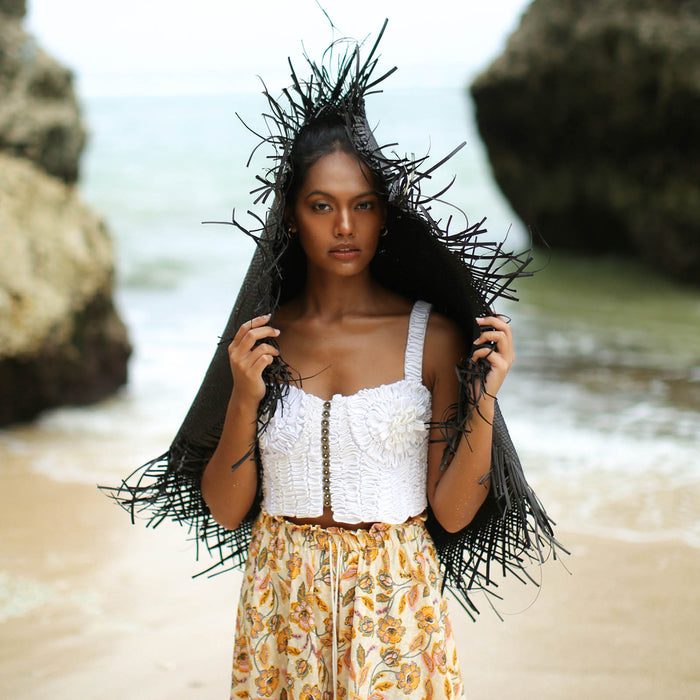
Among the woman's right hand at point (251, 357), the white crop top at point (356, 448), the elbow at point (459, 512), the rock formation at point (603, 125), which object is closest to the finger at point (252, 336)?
the woman's right hand at point (251, 357)

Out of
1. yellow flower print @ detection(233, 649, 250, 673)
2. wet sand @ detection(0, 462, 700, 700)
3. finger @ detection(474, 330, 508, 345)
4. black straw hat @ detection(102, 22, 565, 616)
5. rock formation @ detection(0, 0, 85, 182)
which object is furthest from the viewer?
rock formation @ detection(0, 0, 85, 182)

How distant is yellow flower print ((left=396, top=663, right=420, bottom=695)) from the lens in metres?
1.85

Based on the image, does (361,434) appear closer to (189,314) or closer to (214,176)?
(189,314)

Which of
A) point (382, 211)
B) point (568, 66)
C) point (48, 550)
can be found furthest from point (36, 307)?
point (568, 66)

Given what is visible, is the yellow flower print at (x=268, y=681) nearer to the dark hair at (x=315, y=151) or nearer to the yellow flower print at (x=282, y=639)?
the yellow flower print at (x=282, y=639)

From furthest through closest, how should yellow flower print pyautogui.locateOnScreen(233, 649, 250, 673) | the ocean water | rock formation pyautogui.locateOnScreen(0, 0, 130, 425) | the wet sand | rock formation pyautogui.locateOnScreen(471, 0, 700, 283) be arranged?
rock formation pyautogui.locateOnScreen(471, 0, 700, 283) < rock formation pyautogui.locateOnScreen(0, 0, 130, 425) < the ocean water < the wet sand < yellow flower print pyautogui.locateOnScreen(233, 649, 250, 673)

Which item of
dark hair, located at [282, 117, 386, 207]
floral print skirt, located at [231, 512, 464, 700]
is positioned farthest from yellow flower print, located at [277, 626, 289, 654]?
dark hair, located at [282, 117, 386, 207]

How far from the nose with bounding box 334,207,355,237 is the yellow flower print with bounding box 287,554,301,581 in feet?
2.22

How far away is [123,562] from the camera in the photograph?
3.97 m

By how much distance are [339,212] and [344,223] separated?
0.03 meters

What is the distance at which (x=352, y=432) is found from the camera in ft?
6.16

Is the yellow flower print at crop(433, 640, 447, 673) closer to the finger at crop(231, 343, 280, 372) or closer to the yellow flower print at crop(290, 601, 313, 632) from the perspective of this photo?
the yellow flower print at crop(290, 601, 313, 632)

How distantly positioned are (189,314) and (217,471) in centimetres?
973

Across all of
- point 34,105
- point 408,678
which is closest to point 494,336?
point 408,678
